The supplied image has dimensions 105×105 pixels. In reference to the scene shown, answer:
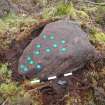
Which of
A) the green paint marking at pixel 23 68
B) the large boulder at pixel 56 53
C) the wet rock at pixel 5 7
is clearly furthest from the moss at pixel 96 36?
the wet rock at pixel 5 7

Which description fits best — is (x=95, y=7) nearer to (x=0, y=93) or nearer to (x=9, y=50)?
(x=9, y=50)

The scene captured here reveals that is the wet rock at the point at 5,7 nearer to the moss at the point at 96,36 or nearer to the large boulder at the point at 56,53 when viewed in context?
the moss at the point at 96,36

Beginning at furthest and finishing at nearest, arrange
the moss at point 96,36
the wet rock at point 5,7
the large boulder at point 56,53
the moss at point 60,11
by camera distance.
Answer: the wet rock at point 5,7, the moss at point 60,11, the moss at point 96,36, the large boulder at point 56,53

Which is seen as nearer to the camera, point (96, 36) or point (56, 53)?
point (56, 53)

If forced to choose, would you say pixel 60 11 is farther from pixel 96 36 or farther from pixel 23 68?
pixel 23 68

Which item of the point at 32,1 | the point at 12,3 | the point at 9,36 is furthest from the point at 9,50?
the point at 32,1

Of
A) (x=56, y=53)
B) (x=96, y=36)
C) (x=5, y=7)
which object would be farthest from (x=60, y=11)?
(x=5, y=7)

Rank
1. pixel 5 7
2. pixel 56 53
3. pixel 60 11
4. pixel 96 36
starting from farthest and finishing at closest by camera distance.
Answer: pixel 5 7, pixel 60 11, pixel 96 36, pixel 56 53

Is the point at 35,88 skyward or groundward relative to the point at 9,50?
groundward
